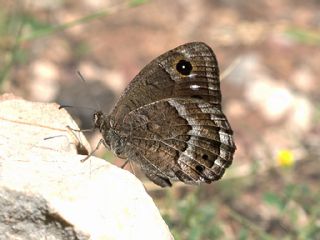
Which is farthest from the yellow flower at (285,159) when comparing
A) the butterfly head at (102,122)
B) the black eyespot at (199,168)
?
the butterfly head at (102,122)

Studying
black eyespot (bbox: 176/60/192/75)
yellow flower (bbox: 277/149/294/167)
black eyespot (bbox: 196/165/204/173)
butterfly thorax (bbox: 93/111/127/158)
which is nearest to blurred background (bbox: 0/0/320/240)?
yellow flower (bbox: 277/149/294/167)

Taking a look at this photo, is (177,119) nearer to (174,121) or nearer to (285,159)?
(174,121)

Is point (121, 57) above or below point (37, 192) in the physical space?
below

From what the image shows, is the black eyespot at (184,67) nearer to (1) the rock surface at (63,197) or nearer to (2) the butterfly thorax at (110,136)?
(2) the butterfly thorax at (110,136)

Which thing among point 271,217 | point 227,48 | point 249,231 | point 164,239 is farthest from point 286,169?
point 164,239

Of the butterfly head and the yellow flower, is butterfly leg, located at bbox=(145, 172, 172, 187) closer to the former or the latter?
the butterfly head

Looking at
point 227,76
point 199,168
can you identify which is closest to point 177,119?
point 199,168

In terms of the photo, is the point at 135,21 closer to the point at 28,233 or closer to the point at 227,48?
the point at 227,48
